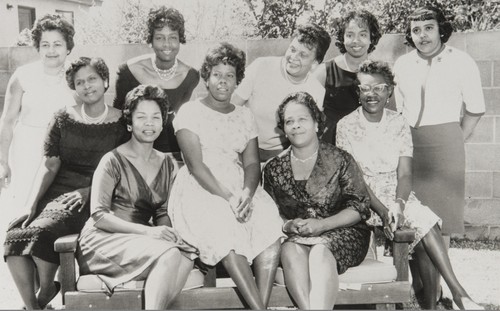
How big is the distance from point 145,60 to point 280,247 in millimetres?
1724

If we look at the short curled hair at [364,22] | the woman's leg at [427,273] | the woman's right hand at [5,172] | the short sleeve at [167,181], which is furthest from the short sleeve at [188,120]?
the woman's leg at [427,273]

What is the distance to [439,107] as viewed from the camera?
4145mm

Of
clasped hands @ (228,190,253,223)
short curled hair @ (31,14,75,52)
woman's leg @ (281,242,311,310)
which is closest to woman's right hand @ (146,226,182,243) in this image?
clasped hands @ (228,190,253,223)

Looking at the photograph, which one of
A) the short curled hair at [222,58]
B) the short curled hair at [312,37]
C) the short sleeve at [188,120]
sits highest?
the short curled hair at [312,37]

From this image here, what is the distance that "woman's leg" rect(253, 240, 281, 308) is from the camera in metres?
3.13

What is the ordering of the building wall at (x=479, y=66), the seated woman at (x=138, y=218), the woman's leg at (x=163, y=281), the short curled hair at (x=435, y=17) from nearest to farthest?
the woman's leg at (x=163, y=281) < the seated woman at (x=138, y=218) < the short curled hair at (x=435, y=17) < the building wall at (x=479, y=66)

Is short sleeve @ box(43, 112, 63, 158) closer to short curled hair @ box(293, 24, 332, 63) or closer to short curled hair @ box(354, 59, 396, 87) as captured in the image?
short curled hair @ box(293, 24, 332, 63)

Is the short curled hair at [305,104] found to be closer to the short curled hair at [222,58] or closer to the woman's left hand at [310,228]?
the short curled hair at [222,58]

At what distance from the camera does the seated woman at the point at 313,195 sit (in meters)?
3.21

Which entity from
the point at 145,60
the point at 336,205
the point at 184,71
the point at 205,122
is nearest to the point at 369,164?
the point at 336,205

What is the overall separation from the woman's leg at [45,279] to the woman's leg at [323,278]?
151 cm

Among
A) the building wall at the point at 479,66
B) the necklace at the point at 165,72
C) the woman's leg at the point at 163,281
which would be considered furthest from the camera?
the building wall at the point at 479,66

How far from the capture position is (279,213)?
3516 millimetres

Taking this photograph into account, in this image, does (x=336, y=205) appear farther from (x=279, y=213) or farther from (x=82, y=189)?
(x=82, y=189)
